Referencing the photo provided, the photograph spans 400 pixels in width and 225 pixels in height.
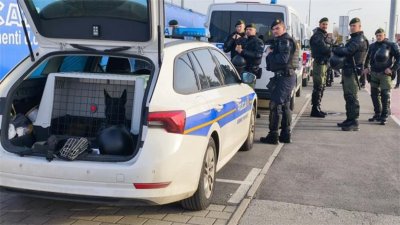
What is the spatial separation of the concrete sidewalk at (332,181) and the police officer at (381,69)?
0.93 m

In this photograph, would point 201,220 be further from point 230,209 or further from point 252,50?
point 252,50

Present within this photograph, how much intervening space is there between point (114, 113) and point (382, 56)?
6725 mm

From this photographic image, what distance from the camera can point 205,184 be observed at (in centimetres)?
443

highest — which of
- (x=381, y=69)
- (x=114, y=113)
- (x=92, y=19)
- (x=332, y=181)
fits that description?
(x=92, y=19)

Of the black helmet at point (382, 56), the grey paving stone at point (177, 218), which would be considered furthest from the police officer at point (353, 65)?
the grey paving stone at point (177, 218)

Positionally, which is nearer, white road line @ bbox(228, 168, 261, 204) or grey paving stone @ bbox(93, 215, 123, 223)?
grey paving stone @ bbox(93, 215, 123, 223)

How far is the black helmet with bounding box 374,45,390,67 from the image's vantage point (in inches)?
373

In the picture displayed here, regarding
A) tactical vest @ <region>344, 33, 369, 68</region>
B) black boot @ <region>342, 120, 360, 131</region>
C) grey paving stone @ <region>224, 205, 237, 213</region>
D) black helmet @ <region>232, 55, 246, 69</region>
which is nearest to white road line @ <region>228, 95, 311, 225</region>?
grey paving stone @ <region>224, 205, 237, 213</region>

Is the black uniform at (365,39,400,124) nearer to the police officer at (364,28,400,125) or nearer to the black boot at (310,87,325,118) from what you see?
the police officer at (364,28,400,125)

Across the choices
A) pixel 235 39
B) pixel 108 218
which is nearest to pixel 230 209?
pixel 108 218

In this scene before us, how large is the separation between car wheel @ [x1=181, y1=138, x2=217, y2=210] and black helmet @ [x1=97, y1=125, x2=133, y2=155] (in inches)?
27.4

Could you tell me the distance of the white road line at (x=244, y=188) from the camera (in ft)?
15.9

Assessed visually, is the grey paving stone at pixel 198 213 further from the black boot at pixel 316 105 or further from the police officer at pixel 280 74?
the black boot at pixel 316 105

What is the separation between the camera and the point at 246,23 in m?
10.1
